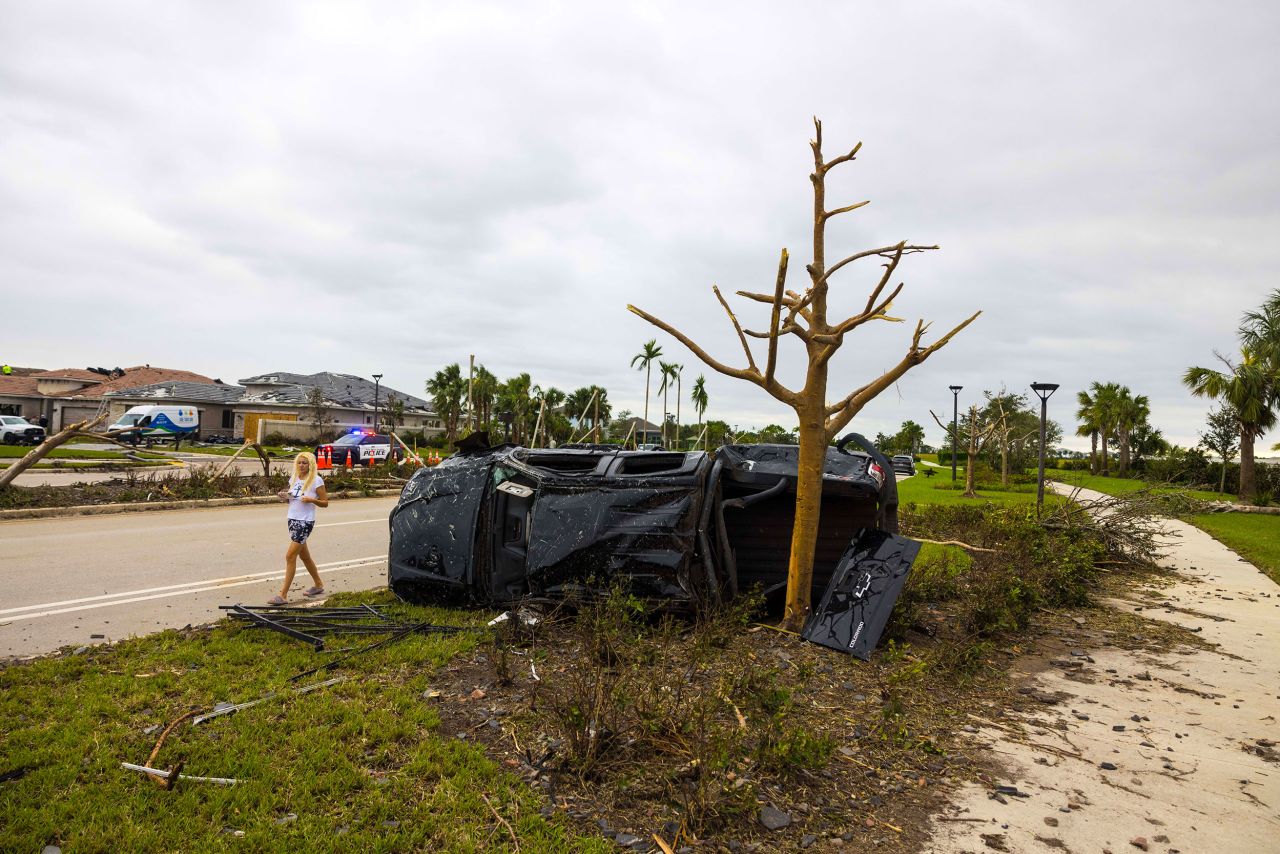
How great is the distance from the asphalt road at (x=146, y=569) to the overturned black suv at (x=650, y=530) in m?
2.12

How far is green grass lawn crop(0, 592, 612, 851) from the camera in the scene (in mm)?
2949

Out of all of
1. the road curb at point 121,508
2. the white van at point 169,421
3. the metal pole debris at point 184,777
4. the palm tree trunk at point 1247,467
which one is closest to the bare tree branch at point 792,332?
the metal pole debris at point 184,777

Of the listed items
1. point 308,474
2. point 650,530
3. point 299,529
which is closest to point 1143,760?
point 650,530

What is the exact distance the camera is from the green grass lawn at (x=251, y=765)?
2949mm

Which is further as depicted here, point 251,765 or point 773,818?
point 251,765

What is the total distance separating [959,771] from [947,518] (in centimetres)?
1100

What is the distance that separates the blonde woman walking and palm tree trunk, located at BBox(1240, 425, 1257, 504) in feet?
104

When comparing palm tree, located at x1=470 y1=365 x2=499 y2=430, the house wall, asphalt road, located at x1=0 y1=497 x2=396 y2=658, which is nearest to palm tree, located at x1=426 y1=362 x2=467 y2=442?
palm tree, located at x1=470 y1=365 x2=499 y2=430

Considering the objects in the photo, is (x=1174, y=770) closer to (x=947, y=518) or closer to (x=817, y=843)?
(x=817, y=843)

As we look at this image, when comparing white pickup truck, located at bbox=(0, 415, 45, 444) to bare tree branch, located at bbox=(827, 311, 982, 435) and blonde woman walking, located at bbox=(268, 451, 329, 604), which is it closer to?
blonde woman walking, located at bbox=(268, 451, 329, 604)

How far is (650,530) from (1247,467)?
3058 cm

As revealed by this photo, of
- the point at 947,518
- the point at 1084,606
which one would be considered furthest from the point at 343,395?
the point at 1084,606

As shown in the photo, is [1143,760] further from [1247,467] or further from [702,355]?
[1247,467]

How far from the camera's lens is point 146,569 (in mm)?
8648
